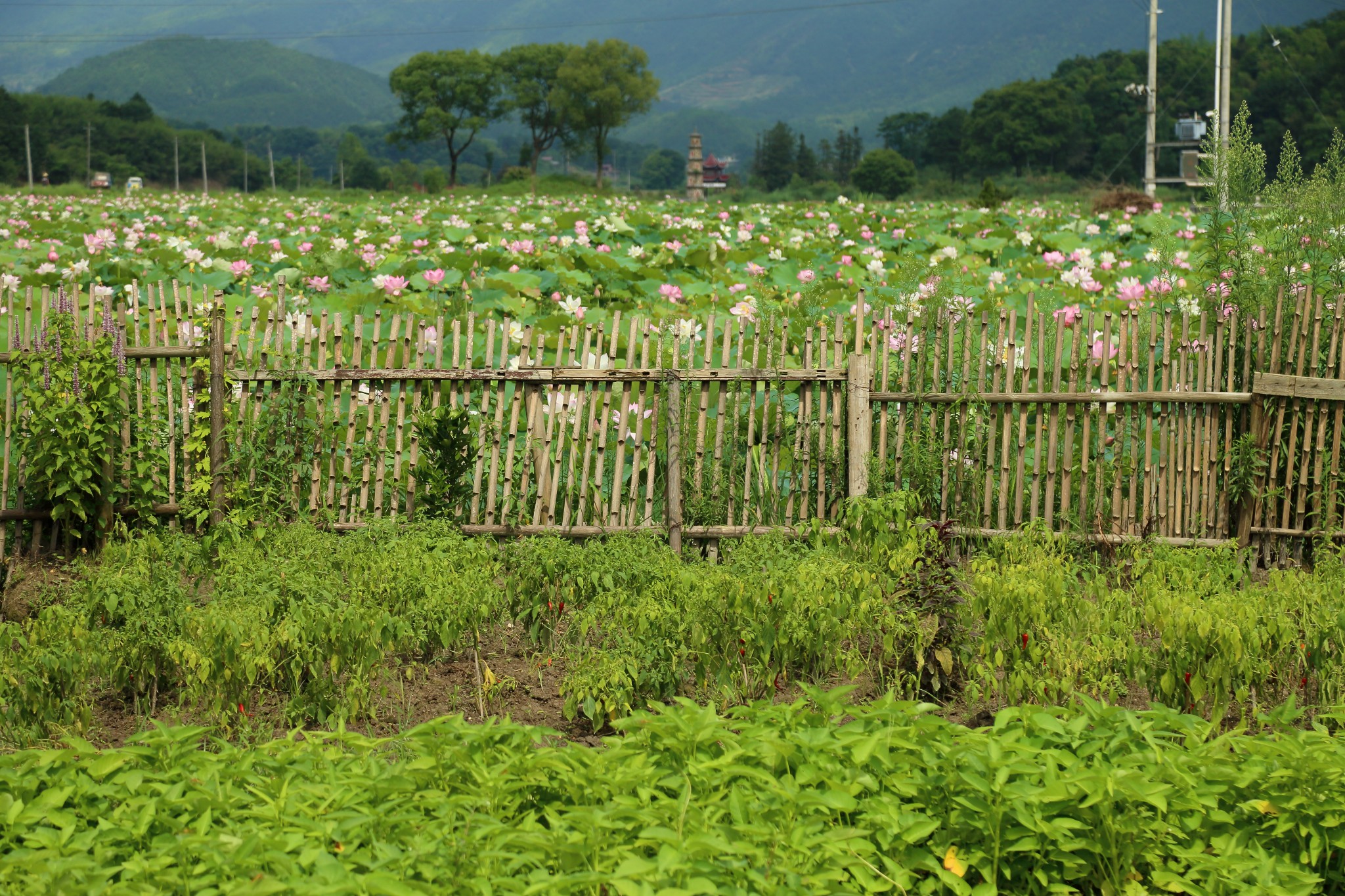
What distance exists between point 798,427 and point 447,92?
7521 cm

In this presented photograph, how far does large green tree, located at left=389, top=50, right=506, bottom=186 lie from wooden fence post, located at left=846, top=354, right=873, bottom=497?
71.7m

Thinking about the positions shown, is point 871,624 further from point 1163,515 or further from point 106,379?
point 106,379

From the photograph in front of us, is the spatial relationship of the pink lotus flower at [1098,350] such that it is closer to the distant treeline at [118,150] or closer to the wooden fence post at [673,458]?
the wooden fence post at [673,458]

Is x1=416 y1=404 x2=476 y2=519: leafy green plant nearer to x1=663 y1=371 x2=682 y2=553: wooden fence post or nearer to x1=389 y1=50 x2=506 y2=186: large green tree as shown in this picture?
x1=663 y1=371 x2=682 y2=553: wooden fence post

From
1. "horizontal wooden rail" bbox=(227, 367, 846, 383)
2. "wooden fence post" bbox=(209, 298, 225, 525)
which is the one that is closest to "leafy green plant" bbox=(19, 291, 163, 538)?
"wooden fence post" bbox=(209, 298, 225, 525)

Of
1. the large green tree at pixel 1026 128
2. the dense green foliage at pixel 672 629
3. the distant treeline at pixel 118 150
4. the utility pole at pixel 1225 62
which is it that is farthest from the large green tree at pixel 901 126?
the dense green foliage at pixel 672 629

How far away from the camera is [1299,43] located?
6706 centimetres

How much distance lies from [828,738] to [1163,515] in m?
4.36

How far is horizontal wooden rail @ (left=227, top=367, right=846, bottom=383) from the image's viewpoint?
268 inches

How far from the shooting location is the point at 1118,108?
8206cm

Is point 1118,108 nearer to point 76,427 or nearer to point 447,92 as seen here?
point 447,92

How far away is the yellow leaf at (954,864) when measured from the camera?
119 inches

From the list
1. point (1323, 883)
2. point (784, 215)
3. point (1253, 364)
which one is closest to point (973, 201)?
point (784, 215)

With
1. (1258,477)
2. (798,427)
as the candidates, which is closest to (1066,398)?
(1258,477)
